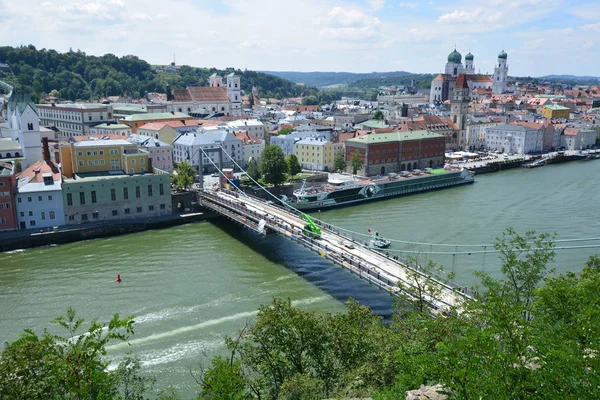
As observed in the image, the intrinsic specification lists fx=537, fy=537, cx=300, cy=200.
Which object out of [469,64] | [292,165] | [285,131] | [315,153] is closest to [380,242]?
[292,165]

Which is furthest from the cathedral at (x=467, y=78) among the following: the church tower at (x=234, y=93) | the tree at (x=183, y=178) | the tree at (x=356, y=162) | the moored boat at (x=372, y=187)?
the tree at (x=183, y=178)

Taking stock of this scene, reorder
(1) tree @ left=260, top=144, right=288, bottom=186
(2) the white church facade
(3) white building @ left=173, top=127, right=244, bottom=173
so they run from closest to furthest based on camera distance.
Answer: (1) tree @ left=260, top=144, right=288, bottom=186
(3) white building @ left=173, top=127, right=244, bottom=173
(2) the white church facade

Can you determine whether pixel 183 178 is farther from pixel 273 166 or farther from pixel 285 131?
pixel 285 131

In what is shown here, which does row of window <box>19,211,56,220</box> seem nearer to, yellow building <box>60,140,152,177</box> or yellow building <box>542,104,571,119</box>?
yellow building <box>60,140,152,177</box>

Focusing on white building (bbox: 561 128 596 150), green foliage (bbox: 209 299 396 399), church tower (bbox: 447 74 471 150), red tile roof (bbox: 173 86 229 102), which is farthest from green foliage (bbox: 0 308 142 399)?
white building (bbox: 561 128 596 150)

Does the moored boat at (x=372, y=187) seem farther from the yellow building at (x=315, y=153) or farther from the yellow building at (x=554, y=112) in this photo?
the yellow building at (x=554, y=112)

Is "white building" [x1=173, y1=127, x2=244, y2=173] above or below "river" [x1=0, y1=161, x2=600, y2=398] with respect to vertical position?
above
